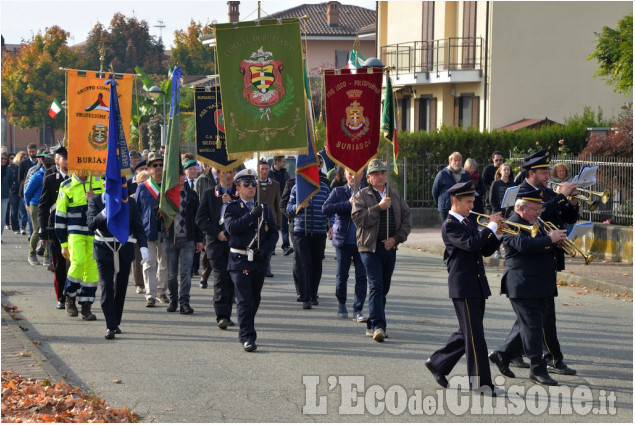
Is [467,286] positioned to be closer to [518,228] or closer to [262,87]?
[518,228]

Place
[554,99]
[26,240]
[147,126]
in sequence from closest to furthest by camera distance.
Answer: [26,240] → [554,99] → [147,126]

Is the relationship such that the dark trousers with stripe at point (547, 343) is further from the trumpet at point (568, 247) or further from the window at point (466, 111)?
the window at point (466, 111)

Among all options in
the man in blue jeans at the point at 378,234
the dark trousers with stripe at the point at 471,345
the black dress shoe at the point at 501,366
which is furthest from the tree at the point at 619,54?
the dark trousers with stripe at the point at 471,345

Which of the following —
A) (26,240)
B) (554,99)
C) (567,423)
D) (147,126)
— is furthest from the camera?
(147,126)

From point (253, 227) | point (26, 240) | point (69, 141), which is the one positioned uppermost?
point (69, 141)

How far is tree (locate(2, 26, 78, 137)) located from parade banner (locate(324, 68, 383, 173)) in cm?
5637

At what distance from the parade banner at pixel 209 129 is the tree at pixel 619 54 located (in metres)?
8.18

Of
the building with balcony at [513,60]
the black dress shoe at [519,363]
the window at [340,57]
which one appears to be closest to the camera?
the black dress shoe at [519,363]

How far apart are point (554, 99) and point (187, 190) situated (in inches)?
917

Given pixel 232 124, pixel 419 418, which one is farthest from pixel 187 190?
pixel 419 418

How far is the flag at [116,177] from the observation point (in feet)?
36.7

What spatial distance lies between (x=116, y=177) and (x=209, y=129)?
2.63 metres

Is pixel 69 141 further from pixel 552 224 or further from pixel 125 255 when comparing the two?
pixel 552 224

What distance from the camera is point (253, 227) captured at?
10555 mm
